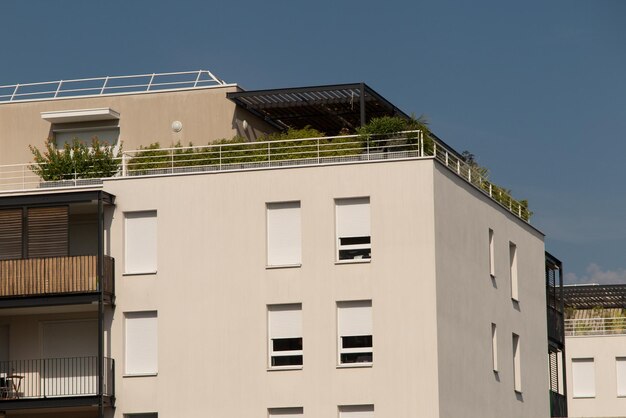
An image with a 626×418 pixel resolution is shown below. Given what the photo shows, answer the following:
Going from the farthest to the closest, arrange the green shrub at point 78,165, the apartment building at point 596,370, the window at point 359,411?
1. the apartment building at point 596,370
2. the green shrub at point 78,165
3. the window at point 359,411

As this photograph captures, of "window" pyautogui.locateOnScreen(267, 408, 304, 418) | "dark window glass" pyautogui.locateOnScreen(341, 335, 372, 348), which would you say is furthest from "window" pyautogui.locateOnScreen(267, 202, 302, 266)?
"window" pyautogui.locateOnScreen(267, 408, 304, 418)

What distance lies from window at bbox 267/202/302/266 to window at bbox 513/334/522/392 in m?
9.61

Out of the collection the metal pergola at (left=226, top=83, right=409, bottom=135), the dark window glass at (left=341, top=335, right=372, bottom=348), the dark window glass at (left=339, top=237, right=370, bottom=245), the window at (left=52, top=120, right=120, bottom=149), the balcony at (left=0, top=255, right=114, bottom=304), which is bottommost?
the dark window glass at (left=341, top=335, right=372, bottom=348)

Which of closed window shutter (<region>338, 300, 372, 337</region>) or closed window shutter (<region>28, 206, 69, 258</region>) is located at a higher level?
closed window shutter (<region>28, 206, 69, 258</region>)

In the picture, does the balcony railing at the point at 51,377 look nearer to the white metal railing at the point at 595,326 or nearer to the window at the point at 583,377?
the white metal railing at the point at 595,326

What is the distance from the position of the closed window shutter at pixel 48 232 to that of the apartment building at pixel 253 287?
42mm

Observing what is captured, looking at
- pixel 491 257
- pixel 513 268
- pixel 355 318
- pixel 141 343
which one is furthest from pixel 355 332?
pixel 513 268

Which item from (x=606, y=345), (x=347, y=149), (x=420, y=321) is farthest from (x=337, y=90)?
(x=606, y=345)

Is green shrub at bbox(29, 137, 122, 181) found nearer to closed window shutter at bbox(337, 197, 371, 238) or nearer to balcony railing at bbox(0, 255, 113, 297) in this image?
balcony railing at bbox(0, 255, 113, 297)

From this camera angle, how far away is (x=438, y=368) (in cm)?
4153

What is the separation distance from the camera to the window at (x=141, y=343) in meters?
43.4

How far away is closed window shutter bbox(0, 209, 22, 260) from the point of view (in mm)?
44062

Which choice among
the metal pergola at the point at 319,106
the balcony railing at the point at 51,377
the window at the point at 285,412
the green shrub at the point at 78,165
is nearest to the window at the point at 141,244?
the green shrub at the point at 78,165

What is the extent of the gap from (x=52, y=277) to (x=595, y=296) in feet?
109
